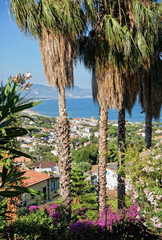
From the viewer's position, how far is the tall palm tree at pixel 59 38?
13.8ft

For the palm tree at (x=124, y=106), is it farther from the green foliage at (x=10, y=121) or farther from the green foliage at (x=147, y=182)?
the green foliage at (x=10, y=121)

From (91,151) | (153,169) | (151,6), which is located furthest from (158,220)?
(91,151)

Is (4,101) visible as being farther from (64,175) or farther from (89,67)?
(89,67)

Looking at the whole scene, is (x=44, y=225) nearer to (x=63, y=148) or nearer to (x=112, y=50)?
(x=63, y=148)

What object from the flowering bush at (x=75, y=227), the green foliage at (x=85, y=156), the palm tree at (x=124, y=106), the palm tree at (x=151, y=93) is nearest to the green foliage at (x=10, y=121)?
the flowering bush at (x=75, y=227)

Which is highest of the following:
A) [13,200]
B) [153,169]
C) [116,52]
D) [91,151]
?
[116,52]

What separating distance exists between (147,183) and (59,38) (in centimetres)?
346

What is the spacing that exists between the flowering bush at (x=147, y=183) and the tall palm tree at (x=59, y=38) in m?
1.69

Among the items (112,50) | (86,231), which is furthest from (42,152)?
(112,50)

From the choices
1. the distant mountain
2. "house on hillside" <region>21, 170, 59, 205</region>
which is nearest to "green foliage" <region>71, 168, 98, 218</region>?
"house on hillside" <region>21, 170, 59, 205</region>

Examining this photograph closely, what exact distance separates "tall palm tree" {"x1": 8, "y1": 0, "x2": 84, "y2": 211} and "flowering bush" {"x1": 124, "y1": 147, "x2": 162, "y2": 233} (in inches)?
66.6

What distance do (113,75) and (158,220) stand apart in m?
3.73

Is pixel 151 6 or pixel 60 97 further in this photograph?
pixel 151 6

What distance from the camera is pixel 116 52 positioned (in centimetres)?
545
